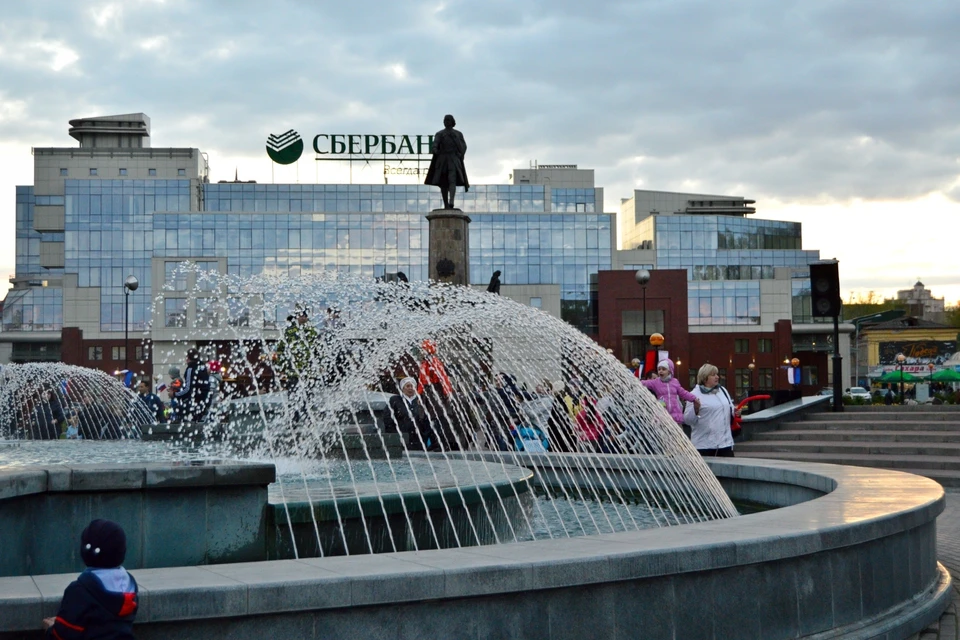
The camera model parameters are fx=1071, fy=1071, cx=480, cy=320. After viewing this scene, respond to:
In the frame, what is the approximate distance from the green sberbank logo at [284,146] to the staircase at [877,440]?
7533 cm

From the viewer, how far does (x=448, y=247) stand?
25.0 m

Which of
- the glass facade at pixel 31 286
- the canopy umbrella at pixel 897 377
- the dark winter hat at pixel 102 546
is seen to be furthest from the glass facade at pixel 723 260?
the dark winter hat at pixel 102 546

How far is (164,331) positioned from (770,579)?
75.3m

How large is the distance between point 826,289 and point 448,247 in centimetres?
847

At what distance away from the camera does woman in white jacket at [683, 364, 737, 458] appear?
44.1 feet

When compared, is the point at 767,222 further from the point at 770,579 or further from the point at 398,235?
the point at 770,579

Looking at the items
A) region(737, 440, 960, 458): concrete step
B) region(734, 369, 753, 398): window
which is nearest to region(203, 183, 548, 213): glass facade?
region(734, 369, 753, 398): window

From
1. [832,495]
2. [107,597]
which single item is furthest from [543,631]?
[832,495]

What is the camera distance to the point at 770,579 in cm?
606

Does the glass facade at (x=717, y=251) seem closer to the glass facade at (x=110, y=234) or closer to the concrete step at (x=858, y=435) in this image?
the glass facade at (x=110, y=234)

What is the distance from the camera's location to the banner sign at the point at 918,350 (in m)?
107

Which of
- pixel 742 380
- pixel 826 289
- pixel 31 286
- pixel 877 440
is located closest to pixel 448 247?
pixel 826 289

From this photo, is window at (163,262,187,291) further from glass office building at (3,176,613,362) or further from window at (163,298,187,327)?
window at (163,298,187,327)

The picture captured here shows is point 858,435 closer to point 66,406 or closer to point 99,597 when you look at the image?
point 66,406
